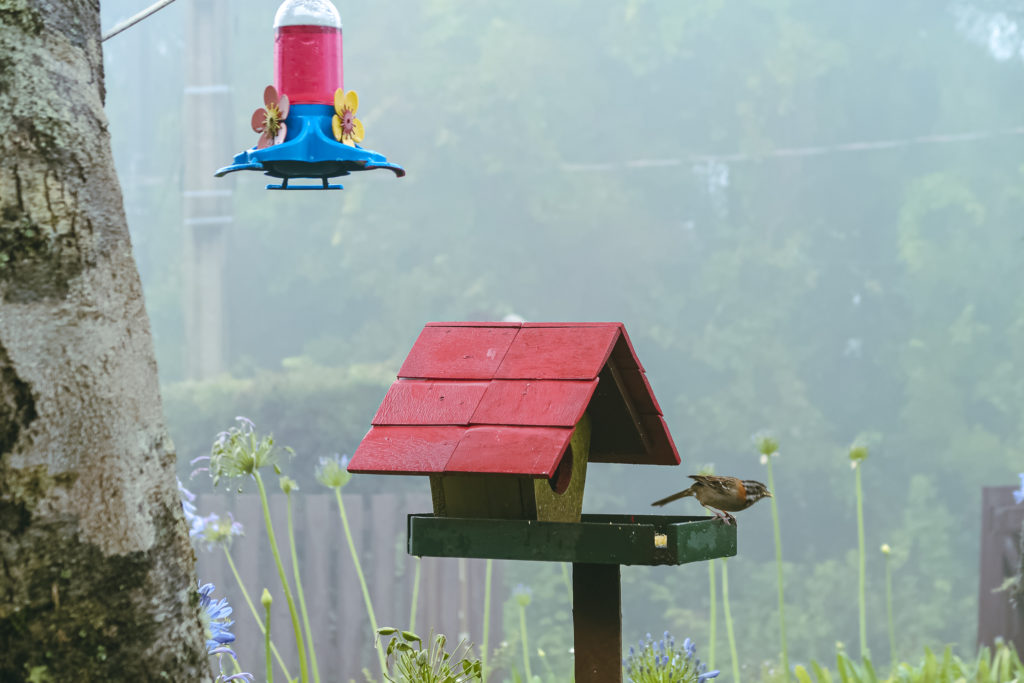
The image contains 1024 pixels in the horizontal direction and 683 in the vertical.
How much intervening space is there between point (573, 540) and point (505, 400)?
0.70 ft

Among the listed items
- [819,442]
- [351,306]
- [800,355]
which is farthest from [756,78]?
[351,306]

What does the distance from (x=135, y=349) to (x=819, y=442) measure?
15.8 m

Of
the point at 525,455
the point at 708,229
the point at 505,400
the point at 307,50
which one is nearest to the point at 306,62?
the point at 307,50

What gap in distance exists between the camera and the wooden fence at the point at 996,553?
4414 mm

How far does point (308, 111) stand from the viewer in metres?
1.84

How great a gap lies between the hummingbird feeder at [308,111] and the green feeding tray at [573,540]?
0.58 m

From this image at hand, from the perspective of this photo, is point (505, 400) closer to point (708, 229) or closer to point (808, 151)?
point (708, 229)

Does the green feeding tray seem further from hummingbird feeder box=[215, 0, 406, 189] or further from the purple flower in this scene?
hummingbird feeder box=[215, 0, 406, 189]

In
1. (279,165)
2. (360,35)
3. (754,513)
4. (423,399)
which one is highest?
(360,35)

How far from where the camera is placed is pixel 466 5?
18.5 metres

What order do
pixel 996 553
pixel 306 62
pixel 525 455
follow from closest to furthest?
pixel 525 455, pixel 306 62, pixel 996 553

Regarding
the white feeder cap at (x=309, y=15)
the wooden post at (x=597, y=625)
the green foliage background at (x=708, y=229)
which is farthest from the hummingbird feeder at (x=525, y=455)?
the green foliage background at (x=708, y=229)

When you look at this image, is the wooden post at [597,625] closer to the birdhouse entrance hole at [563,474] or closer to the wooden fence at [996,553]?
the birdhouse entrance hole at [563,474]

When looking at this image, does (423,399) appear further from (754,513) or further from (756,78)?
(756,78)
